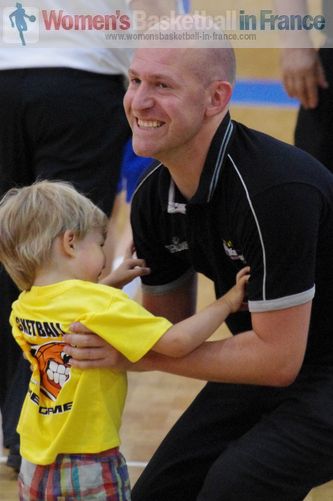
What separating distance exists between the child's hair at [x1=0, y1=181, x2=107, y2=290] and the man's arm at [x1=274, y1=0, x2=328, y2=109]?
899 millimetres

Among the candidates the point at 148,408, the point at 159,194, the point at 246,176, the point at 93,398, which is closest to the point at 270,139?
the point at 246,176

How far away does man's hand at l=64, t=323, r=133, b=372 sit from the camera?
2145mm

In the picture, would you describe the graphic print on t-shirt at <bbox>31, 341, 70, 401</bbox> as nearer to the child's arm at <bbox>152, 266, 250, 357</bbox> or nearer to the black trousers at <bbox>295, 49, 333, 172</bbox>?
the child's arm at <bbox>152, 266, 250, 357</bbox>

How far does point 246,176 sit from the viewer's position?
2.16 m

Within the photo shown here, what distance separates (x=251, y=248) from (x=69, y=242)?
393 mm

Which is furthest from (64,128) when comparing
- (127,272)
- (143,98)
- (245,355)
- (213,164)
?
(245,355)

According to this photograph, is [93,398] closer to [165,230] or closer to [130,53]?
[165,230]

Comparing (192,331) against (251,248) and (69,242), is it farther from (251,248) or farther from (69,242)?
(69,242)

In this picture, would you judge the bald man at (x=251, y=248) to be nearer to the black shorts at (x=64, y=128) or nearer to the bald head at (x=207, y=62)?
the bald head at (x=207, y=62)

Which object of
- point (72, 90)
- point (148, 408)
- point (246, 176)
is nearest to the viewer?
point (246, 176)

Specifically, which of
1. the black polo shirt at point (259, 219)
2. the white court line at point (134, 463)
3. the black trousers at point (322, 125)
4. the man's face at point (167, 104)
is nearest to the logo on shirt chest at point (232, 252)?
the black polo shirt at point (259, 219)

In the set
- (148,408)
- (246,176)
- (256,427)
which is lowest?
(148,408)

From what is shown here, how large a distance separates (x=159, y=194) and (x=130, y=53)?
69 centimetres

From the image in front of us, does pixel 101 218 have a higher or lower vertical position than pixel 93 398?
higher
